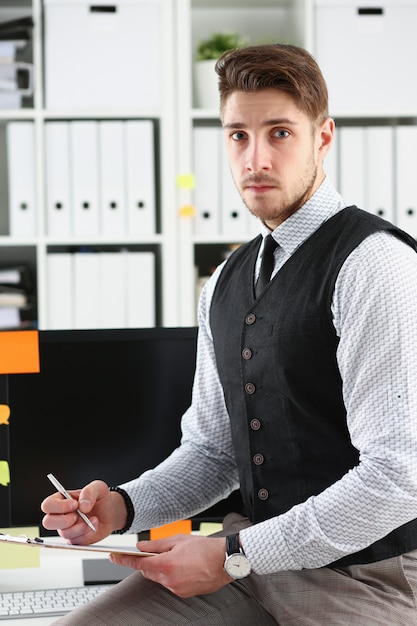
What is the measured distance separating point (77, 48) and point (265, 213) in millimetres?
1585

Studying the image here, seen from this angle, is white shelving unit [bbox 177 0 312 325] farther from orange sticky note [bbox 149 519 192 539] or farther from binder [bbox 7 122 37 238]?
orange sticky note [bbox 149 519 192 539]

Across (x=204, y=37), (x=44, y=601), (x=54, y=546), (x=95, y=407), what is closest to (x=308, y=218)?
(x=95, y=407)

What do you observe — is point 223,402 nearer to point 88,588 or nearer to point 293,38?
point 88,588

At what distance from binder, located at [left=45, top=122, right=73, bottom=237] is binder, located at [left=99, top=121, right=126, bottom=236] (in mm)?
104

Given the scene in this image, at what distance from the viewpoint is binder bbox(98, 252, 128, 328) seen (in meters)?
2.75

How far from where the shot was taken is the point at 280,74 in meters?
1.30

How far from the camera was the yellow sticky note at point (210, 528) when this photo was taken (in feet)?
5.10

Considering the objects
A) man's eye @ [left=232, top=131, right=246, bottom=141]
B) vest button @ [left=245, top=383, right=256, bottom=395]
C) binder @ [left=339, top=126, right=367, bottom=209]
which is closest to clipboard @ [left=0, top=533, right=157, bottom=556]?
vest button @ [left=245, top=383, right=256, bottom=395]

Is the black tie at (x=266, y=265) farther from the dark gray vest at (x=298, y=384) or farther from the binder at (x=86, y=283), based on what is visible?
the binder at (x=86, y=283)

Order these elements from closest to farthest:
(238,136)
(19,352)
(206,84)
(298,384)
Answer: (298,384)
(238,136)
(19,352)
(206,84)

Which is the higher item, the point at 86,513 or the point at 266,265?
the point at 266,265

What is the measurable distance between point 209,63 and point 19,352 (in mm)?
1615

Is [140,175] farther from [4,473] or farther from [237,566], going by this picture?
[237,566]

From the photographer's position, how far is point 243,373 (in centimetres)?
133
